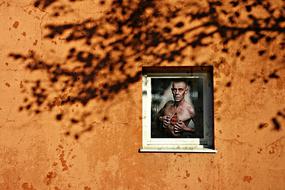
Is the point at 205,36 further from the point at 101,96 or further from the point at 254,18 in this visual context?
the point at 101,96

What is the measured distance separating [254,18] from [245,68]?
73 centimetres

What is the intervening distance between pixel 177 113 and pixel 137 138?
0.72 m

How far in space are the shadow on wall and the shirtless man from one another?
0.47 m

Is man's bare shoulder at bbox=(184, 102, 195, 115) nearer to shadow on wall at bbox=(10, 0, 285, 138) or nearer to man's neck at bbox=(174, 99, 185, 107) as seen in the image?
man's neck at bbox=(174, 99, 185, 107)

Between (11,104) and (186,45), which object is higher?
(186,45)

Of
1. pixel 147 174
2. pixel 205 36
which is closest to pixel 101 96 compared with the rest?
pixel 147 174

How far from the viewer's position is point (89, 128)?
499cm

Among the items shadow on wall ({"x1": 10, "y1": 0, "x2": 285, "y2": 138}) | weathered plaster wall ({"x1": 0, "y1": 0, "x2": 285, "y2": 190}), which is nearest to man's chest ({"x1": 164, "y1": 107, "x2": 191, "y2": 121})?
weathered plaster wall ({"x1": 0, "y1": 0, "x2": 285, "y2": 190})

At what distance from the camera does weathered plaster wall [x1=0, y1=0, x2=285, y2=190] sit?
486 centimetres

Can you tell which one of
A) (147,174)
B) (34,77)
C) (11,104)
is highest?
(34,77)

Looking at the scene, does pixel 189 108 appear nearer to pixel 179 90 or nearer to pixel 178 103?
pixel 178 103

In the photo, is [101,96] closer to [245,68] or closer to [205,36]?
[205,36]

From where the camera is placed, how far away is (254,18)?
16.3 ft

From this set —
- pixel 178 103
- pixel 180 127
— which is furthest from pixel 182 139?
pixel 178 103
